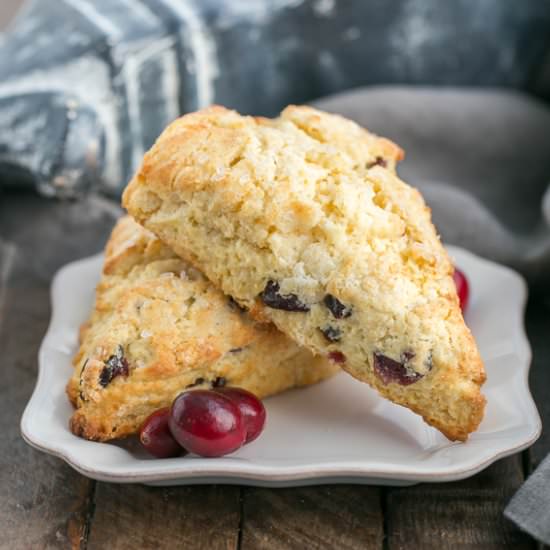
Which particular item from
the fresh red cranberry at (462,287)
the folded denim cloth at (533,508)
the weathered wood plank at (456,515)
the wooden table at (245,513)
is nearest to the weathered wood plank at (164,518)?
the wooden table at (245,513)

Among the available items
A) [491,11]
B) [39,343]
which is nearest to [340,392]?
[39,343]

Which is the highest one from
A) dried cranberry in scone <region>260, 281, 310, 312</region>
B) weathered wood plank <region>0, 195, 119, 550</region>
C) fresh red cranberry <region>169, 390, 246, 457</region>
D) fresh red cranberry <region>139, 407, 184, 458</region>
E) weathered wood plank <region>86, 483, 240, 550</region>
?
dried cranberry in scone <region>260, 281, 310, 312</region>

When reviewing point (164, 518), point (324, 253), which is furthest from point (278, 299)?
point (164, 518)

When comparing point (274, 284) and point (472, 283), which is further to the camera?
point (472, 283)

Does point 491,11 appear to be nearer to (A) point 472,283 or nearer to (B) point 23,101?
(A) point 472,283

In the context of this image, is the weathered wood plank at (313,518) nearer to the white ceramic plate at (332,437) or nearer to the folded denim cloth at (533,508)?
the white ceramic plate at (332,437)

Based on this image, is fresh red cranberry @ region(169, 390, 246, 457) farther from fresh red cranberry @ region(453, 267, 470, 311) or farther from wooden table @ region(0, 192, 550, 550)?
fresh red cranberry @ region(453, 267, 470, 311)

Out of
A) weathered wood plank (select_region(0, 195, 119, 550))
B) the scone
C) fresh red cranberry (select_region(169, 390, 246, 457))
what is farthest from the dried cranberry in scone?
weathered wood plank (select_region(0, 195, 119, 550))
